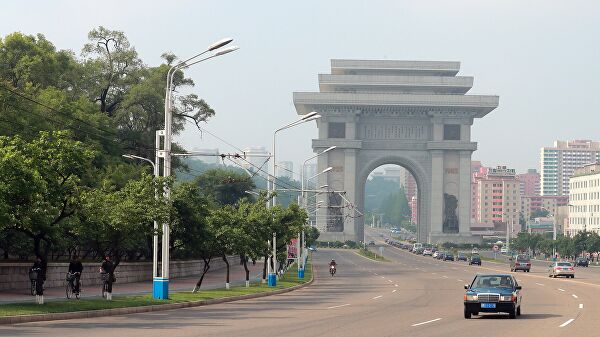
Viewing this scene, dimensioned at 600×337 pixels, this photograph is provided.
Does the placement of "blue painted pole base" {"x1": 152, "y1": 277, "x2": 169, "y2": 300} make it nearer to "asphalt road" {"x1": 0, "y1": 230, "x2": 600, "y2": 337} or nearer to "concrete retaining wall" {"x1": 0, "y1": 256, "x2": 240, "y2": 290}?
"asphalt road" {"x1": 0, "y1": 230, "x2": 600, "y2": 337}

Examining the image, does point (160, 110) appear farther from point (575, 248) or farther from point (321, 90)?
point (321, 90)

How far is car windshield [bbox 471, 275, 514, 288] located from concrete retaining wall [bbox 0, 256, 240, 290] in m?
20.8

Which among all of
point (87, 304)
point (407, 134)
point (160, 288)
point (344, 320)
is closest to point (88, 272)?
point (160, 288)

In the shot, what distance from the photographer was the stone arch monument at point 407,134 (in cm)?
17025

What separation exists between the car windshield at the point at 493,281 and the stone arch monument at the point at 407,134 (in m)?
137

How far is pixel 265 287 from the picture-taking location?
5472 centimetres

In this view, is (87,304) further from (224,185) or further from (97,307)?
(224,185)

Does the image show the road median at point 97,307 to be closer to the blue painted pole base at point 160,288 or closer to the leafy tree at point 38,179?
the blue painted pole base at point 160,288

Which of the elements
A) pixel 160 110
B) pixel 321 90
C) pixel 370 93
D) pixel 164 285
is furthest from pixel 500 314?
pixel 321 90

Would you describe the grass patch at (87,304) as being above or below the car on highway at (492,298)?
below

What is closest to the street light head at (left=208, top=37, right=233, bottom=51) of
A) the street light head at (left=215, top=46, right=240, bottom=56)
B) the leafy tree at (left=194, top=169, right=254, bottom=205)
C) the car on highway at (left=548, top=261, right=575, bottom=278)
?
the street light head at (left=215, top=46, right=240, bottom=56)

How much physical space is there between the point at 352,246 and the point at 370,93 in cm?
2519

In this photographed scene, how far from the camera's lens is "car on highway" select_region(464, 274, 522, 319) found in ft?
98.4

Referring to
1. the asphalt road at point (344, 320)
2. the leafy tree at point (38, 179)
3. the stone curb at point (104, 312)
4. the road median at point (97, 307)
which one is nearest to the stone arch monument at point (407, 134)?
the road median at point (97, 307)
